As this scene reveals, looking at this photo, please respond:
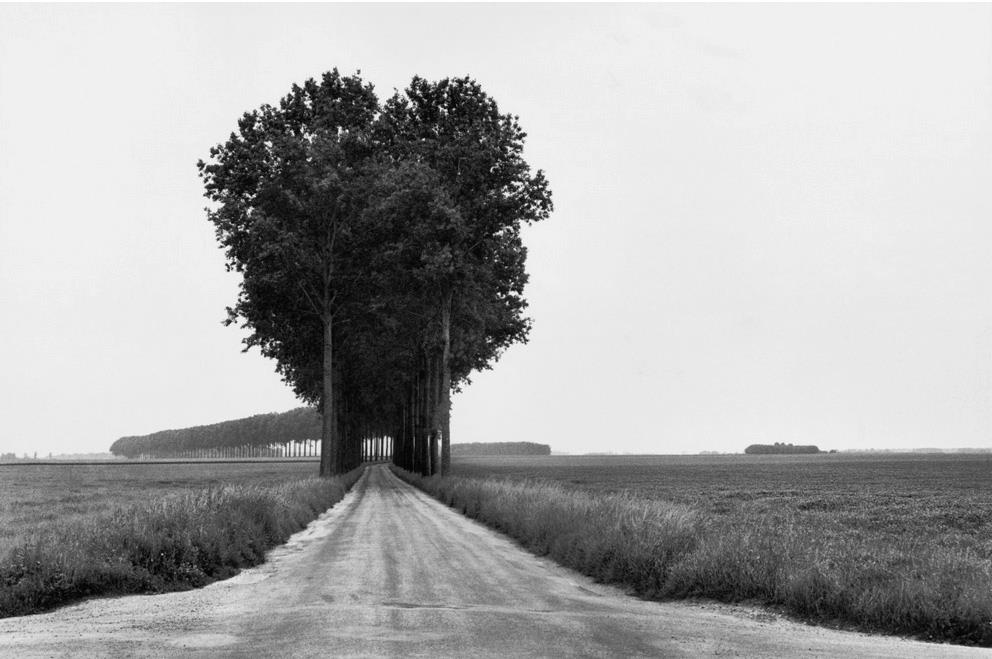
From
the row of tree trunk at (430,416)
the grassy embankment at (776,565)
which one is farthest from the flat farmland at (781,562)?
the row of tree trunk at (430,416)

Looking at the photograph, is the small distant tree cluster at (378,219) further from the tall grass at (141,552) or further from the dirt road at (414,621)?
the dirt road at (414,621)

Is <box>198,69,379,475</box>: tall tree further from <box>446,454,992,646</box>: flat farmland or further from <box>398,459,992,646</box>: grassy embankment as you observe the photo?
<box>398,459,992,646</box>: grassy embankment

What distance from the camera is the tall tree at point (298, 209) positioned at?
136ft

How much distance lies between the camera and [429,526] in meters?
25.1

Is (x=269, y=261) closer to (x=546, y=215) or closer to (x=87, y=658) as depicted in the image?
(x=546, y=215)

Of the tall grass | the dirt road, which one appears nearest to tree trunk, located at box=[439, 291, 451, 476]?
the tall grass

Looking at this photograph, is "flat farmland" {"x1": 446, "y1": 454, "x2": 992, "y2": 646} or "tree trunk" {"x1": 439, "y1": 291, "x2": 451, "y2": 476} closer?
"flat farmland" {"x1": 446, "y1": 454, "x2": 992, "y2": 646}

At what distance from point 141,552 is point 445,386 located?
27.1 metres

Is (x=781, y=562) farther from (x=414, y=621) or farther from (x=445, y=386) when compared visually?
(x=445, y=386)

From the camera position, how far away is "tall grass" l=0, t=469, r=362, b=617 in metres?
14.0

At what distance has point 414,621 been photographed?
1084 centimetres

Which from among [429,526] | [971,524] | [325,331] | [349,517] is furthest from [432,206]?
[971,524]

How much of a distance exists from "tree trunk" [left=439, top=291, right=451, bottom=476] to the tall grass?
20866 mm

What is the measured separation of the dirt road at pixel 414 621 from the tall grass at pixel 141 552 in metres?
0.66
